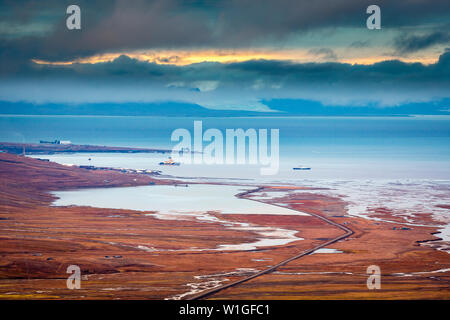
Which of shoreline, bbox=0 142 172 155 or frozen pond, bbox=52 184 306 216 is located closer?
frozen pond, bbox=52 184 306 216

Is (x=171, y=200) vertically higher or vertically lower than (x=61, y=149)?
lower

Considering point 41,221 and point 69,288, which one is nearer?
point 69,288

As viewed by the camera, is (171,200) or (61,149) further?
(61,149)

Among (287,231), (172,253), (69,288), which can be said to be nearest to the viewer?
(69,288)

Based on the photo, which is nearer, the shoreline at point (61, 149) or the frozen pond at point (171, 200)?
the frozen pond at point (171, 200)

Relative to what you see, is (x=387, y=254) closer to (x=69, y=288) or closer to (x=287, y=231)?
(x=287, y=231)

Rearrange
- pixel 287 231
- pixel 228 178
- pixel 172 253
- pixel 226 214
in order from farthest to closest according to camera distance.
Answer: pixel 228 178
pixel 226 214
pixel 287 231
pixel 172 253

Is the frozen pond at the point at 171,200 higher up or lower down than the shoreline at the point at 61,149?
lower down

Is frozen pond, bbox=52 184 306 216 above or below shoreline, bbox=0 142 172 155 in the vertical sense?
below
